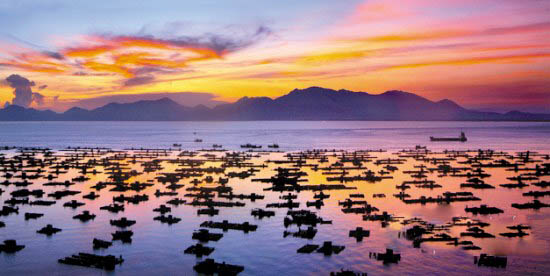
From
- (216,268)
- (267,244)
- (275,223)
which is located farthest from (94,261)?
(275,223)

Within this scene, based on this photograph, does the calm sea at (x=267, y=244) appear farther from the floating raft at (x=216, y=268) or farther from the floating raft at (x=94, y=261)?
the floating raft at (x=216, y=268)

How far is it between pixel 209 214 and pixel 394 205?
91.5ft

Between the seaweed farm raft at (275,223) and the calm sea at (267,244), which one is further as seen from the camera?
the seaweed farm raft at (275,223)

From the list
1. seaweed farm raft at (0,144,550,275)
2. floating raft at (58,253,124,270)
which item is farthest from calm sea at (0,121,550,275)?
floating raft at (58,253,124,270)

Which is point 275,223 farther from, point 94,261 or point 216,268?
point 94,261

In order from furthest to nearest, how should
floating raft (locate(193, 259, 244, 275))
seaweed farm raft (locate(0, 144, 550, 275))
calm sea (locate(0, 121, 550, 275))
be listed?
1. seaweed farm raft (locate(0, 144, 550, 275))
2. calm sea (locate(0, 121, 550, 275))
3. floating raft (locate(193, 259, 244, 275))

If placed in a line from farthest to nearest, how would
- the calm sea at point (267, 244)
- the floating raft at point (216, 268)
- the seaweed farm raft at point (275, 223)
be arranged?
the seaweed farm raft at point (275, 223) → the calm sea at point (267, 244) → the floating raft at point (216, 268)

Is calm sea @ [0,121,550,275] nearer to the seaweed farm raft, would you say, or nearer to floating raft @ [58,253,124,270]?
the seaweed farm raft

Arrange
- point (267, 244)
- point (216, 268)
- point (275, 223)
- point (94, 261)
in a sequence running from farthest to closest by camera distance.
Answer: point (275, 223)
point (267, 244)
point (94, 261)
point (216, 268)

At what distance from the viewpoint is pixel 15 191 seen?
7975cm

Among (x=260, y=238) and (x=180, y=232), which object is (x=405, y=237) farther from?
(x=180, y=232)

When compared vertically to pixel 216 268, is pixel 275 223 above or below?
above

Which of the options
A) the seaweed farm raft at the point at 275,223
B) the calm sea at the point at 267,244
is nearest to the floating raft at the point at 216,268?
the seaweed farm raft at the point at 275,223

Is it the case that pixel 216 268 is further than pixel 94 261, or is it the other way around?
pixel 94 261
